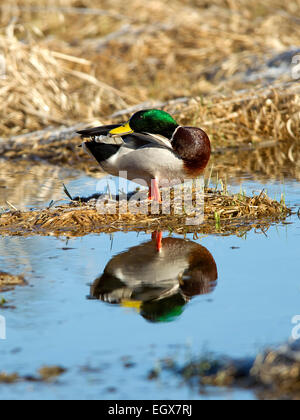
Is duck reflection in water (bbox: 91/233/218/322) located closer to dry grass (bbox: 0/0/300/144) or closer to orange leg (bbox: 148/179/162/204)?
orange leg (bbox: 148/179/162/204)

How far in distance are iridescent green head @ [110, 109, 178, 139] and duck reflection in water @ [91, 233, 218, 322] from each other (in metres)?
1.08

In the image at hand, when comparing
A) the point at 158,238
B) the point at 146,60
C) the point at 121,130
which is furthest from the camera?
the point at 146,60

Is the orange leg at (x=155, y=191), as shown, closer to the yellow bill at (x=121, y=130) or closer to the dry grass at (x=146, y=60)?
the yellow bill at (x=121, y=130)

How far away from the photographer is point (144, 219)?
558 centimetres

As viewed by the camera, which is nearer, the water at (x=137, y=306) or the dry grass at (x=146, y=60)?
the water at (x=137, y=306)

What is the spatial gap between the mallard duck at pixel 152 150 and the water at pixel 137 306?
24.6 inches

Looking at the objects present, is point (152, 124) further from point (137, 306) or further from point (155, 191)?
point (137, 306)

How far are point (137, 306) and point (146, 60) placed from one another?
939 centimetres

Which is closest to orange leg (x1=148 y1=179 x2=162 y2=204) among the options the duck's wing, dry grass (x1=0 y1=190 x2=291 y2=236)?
dry grass (x1=0 y1=190 x2=291 y2=236)

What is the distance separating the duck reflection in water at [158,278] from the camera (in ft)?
12.8

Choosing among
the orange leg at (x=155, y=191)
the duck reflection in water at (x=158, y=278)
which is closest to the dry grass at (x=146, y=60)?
the orange leg at (x=155, y=191)

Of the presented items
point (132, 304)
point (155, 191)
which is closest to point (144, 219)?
point (155, 191)

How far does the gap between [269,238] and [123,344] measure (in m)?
2.02

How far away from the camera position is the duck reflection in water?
3887 millimetres
